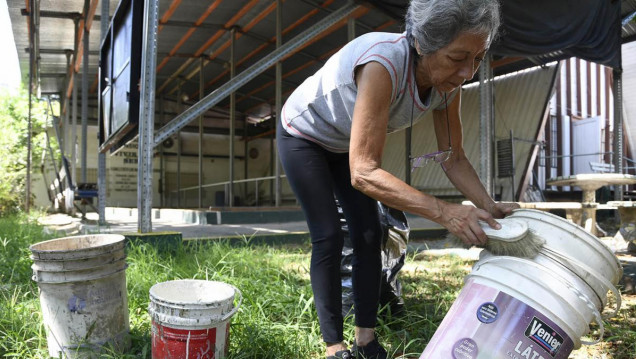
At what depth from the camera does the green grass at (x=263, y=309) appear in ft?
5.61

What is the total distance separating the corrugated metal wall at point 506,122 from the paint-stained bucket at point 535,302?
937 cm

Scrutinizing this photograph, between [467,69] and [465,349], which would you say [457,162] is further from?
[465,349]

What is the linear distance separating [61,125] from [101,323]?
48.3 ft

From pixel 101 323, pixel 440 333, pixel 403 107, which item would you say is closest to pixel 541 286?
pixel 440 333

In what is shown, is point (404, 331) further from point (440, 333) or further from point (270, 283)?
point (270, 283)

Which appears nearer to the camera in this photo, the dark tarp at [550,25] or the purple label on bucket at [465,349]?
the purple label on bucket at [465,349]

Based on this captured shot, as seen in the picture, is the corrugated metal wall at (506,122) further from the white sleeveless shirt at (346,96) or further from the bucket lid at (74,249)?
the bucket lid at (74,249)

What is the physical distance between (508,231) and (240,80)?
3.60m

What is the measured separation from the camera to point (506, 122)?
34.8ft

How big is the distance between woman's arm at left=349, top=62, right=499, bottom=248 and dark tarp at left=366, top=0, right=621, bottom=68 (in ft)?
11.9

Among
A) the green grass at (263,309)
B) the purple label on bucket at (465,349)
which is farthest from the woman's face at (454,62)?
the green grass at (263,309)

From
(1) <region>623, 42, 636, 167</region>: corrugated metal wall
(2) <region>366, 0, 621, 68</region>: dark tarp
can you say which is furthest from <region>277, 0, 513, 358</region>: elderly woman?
(1) <region>623, 42, 636, 167</region>: corrugated metal wall

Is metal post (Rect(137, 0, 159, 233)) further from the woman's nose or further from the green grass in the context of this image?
the woman's nose

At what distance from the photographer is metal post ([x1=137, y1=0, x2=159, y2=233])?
10.7 ft
